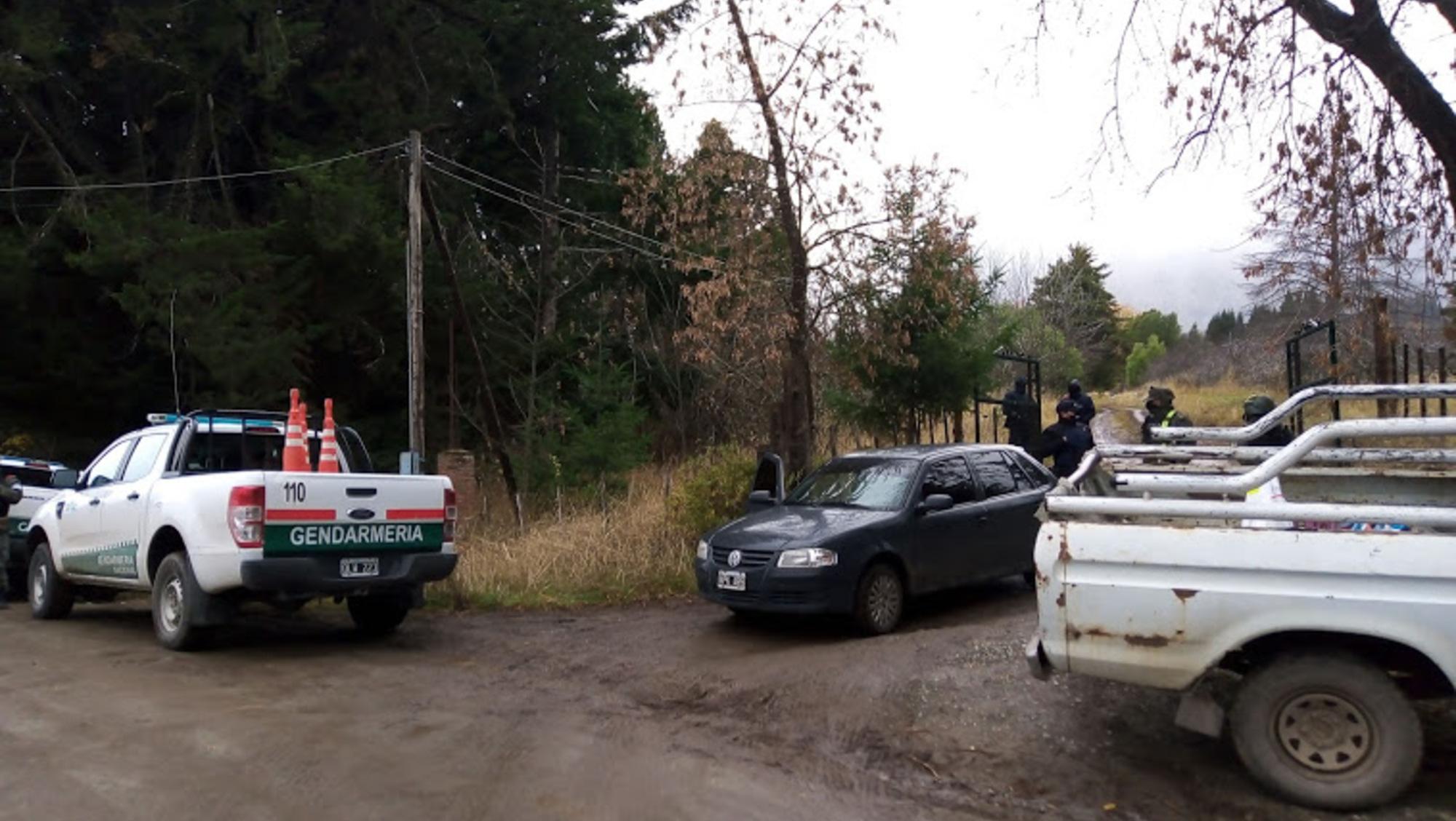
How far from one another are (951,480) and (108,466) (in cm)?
756

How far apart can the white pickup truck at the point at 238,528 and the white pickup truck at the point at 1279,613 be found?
5.13 meters

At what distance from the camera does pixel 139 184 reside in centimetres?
1764

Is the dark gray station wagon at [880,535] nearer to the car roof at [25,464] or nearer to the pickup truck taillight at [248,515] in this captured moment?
the pickup truck taillight at [248,515]

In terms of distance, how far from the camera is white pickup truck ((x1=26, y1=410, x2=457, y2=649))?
7.98 metres

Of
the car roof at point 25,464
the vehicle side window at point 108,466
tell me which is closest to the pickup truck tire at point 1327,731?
the vehicle side window at point 108,466

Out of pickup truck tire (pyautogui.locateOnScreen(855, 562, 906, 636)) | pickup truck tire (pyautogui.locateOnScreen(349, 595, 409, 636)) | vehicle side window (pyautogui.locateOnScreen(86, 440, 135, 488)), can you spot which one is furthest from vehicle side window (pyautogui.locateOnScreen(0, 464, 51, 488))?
pickup truck tire (pyautogui.locateOnScreen(855, 562, 906, 636))

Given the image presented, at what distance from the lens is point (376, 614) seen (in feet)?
31.4

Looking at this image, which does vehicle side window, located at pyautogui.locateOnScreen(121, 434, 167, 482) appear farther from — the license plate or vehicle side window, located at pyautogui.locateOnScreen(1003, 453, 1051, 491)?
vehicle side window, located at pyautogui.locateOnScreen(1003, 453, 1051, 491)

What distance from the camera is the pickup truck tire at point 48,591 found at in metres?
10.6

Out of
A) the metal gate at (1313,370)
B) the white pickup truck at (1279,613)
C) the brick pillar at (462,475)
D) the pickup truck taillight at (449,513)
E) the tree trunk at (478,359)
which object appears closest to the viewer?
the white pickup truck at (1279,613)

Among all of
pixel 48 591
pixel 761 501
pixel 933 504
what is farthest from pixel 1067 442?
pixel 48 591

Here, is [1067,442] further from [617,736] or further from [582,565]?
[617,736]

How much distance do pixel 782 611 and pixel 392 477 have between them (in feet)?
10.4

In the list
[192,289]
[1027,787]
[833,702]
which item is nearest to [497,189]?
[192,289]
